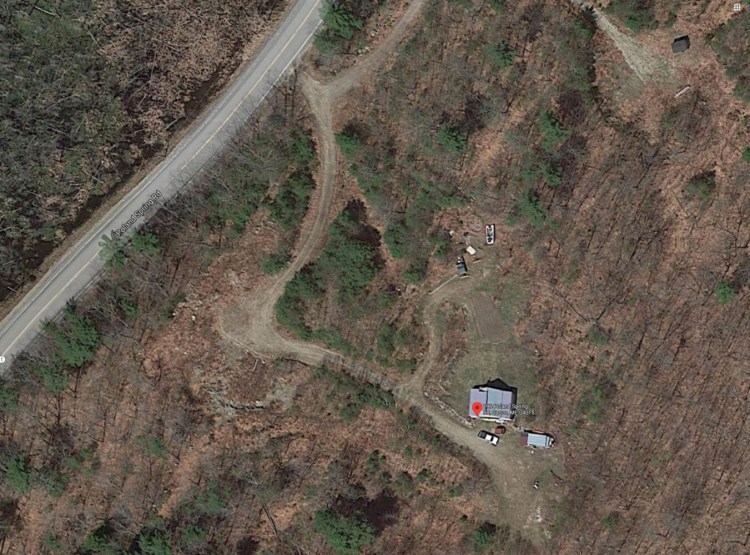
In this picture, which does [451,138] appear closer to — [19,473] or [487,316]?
[487,316]

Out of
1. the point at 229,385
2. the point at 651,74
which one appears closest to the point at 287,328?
the point at 229,385

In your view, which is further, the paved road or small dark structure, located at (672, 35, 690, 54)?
the paved road

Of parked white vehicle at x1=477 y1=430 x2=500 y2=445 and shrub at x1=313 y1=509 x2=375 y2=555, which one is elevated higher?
parked white vehicle at x1=477 y1=430 x2=500 y2=445

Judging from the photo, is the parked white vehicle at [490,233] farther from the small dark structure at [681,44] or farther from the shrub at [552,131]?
the small dark structure at [681,44]

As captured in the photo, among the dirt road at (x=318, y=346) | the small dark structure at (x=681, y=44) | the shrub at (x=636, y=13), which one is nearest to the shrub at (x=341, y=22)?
the dirt road at (x=318, y=346)

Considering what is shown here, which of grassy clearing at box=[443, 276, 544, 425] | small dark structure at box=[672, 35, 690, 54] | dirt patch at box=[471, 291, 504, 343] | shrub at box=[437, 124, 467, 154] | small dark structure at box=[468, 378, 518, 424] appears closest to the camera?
small dark structure at box=[672, 35, 690, 54]

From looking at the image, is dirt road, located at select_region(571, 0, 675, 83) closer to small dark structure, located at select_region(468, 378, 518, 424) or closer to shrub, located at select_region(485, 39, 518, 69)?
shrub, located at select_region(485, 39, 518, 69)

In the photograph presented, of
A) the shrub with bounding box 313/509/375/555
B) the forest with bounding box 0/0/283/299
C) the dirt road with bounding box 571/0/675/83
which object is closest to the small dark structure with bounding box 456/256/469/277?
the dirt road with bounding box 571/0/675/83

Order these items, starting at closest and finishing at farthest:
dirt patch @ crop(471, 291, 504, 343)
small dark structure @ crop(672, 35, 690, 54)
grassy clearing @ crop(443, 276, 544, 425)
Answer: small dark structure @ crop(672, 35, 690, 54)
grassy clearing @ crop(443, 276, 544, 425)
dirt patch @ crop(471, 291, 504, 343)
